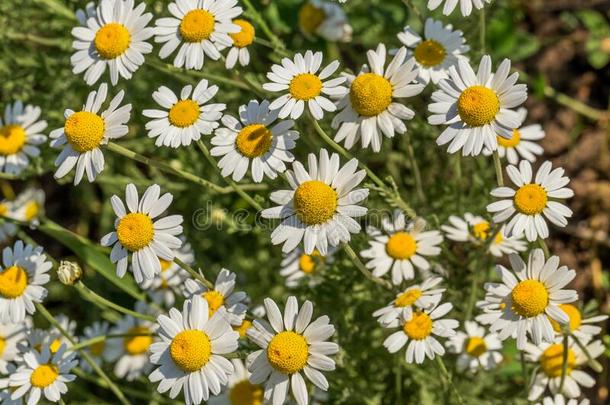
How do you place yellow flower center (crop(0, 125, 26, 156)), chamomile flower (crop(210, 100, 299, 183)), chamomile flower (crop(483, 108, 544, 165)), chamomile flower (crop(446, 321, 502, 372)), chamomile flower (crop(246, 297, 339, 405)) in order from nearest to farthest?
chamomile flower (crop(246, 297, 339, 405)) → chamomile flower (crop(210, 100, 299, 183)) → chamomile flower (crop(446, 321, 502, 372)) → chamomile flower (crop(483, 108, 544, 165)) → yellow flower center (crop(0, 125, 26, 156))

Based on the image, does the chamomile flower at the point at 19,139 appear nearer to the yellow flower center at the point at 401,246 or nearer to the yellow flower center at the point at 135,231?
the yellow flower center at the point at 135,231

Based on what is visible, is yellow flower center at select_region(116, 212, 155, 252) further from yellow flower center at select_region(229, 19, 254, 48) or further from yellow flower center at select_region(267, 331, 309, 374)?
yellow flower center at select_region(229, 19, 254, 48)

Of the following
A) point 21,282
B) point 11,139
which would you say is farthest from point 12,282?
point 11,139

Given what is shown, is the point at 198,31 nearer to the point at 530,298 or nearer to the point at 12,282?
the point at 12,282

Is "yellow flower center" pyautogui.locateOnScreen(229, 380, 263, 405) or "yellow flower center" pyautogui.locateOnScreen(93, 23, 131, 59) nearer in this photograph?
"yellow flower center" pyautogui.locateOnScreen(93, 23, 131, 59)

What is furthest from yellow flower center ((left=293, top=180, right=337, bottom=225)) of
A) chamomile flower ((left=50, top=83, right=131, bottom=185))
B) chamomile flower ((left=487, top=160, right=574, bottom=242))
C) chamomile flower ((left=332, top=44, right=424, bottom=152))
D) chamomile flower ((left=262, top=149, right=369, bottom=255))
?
chamomile flower ((left=50, top=83, right=131, bottom=185))

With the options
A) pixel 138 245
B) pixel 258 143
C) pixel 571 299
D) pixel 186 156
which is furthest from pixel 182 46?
pixel 571 299
